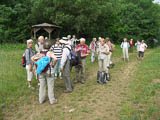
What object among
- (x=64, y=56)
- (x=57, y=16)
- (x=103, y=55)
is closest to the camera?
(x=64, y=56)

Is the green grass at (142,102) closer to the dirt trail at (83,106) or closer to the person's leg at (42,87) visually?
the dirt trail at (83,106)

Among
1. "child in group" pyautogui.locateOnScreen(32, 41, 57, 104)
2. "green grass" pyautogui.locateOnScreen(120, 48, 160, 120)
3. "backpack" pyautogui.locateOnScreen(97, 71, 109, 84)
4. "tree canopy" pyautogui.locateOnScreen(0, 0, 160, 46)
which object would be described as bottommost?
"green grass" pyautogui.locateOnScreen(120, 48, 160, 120)

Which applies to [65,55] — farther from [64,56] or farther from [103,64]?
[103,64]

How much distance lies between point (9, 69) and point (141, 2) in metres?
37.2

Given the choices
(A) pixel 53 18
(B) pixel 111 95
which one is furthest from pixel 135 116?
(A) pixel 53 18

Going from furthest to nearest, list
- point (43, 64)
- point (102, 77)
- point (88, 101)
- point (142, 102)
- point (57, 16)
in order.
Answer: point (57, 16), point (102, 77), point (88, 101), point (142, 102), point (43, 64)

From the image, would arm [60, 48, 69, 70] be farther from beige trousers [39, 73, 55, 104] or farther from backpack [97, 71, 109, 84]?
backpack [97, 71, 109, 84]

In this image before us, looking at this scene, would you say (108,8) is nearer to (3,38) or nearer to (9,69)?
(3,38)

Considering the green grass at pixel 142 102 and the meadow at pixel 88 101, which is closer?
the green grass at pixel 142 102

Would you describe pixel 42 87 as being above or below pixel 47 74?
below

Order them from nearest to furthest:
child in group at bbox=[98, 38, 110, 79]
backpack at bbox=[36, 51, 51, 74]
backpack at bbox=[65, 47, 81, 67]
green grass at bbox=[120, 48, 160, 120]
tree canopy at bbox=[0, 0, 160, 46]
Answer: green grass at bbox=[120, 48, 160, 120] → backpack at bbox=[36, 51, 51, 74] → backpack at bbox=[65, 47, 81, 67] → child in group at bbox=[98, 38, 110, 79] → tree canopy at bbox=[0, 0, 160, 46]

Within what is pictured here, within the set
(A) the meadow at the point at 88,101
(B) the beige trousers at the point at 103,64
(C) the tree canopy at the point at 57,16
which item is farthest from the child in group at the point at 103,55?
(C) the tree canopy at the point at 57,16

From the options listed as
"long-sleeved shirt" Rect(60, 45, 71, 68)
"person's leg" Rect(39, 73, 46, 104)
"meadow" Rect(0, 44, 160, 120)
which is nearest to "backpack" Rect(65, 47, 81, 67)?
"long-sleeved shirt" Rect(60, 45, 71, 68)

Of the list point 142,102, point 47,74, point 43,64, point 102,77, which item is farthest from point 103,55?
point 43,64
